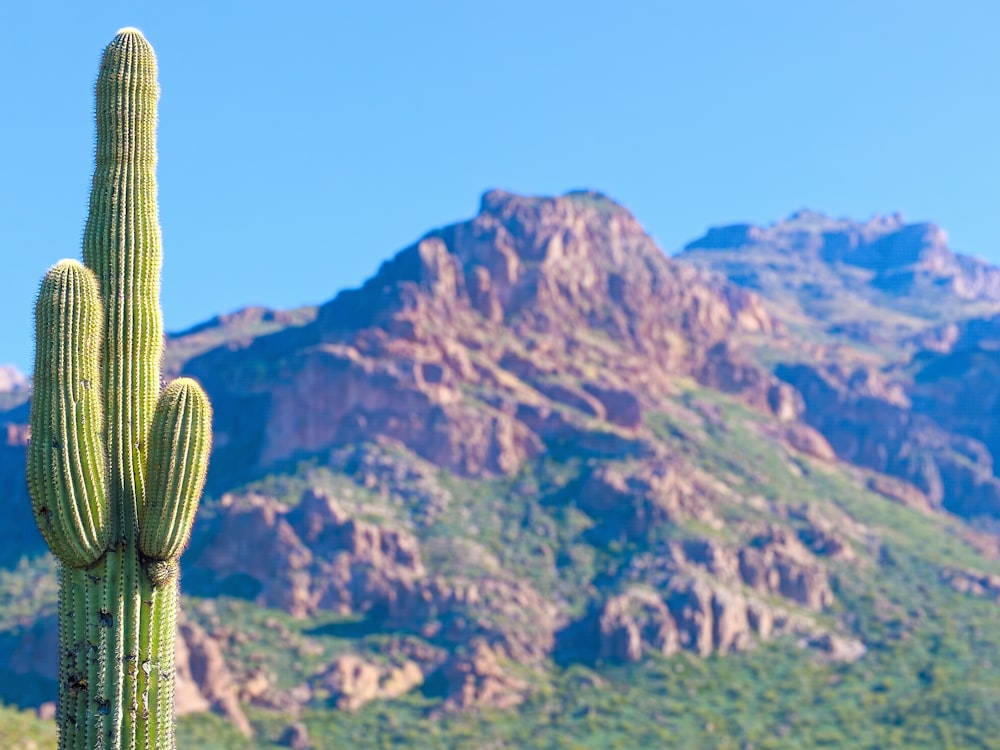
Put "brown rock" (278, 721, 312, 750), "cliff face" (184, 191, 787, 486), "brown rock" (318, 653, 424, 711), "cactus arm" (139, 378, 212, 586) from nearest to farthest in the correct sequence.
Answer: "cactus arm" (139, 378, 212, 586), "brown rock" (278, 721, 312, 750), "brown rock" (318, 653, 424, 711), "cliff face" (184, 191, 787, 486)

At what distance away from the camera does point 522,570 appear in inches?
6201

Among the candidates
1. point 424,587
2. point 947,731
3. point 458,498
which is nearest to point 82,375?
point 947,731

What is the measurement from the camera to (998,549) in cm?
18862

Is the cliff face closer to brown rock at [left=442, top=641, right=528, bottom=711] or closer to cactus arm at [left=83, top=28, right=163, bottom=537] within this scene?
brown rock at [left=442, top=641, right=528, bottom=711]

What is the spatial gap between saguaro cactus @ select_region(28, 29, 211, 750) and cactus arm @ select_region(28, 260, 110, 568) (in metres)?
0.02

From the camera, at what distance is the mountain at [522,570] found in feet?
432

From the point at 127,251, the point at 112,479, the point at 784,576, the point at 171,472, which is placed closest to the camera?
the point at 171,472

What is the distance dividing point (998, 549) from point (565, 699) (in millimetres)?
68579

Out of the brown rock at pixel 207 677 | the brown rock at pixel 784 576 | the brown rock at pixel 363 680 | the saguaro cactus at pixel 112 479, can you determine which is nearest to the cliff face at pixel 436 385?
the brown rock at pixel 784 576

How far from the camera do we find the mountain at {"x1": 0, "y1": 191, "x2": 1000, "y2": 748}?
13162 cm

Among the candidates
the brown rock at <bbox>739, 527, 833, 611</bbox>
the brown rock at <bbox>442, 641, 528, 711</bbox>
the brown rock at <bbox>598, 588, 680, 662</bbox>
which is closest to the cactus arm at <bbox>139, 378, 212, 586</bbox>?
the brown rock at <bbox>442, 641, 528, 711</bbox>

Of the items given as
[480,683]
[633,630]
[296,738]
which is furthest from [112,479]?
[633,630]

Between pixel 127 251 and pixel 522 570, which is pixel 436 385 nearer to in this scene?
pixel 522 570

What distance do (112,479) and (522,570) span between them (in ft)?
442
